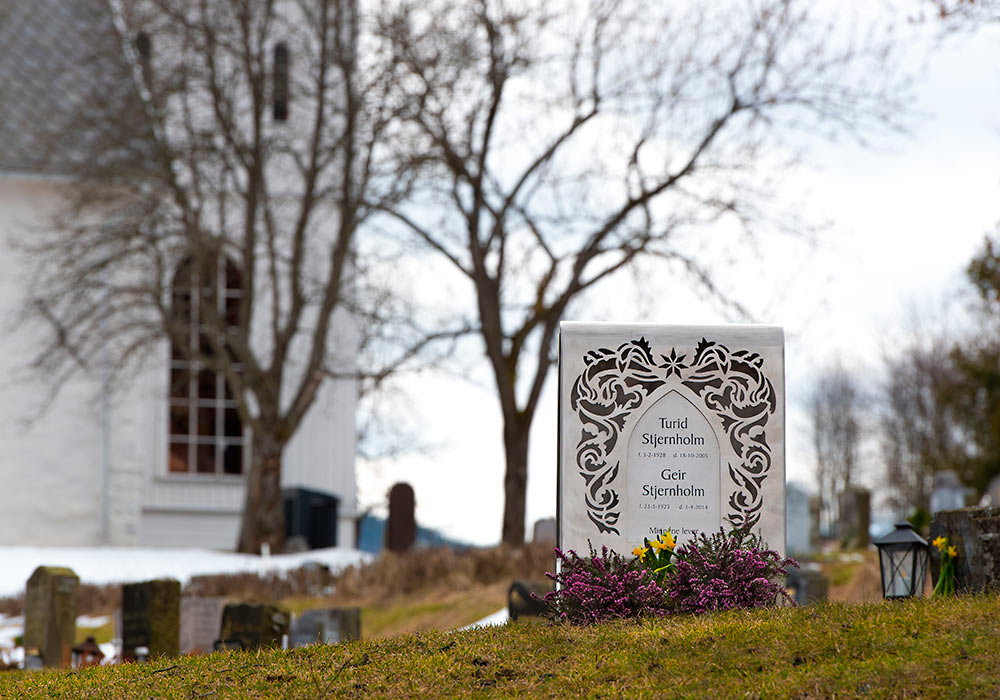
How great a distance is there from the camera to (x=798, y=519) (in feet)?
95.0

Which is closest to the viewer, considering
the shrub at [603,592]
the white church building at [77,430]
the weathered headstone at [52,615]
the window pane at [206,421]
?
the shrub at [603,592]

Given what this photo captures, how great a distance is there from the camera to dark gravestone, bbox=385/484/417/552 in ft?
66.5

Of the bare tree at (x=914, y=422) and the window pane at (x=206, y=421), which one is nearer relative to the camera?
the window pane at (x=206, y=421)

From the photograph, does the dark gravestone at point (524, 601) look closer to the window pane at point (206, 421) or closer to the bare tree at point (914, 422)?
the window pane at point (206, 421)

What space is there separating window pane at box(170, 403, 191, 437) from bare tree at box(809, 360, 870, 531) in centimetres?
2960

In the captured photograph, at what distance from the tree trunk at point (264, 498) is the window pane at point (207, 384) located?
361 cm

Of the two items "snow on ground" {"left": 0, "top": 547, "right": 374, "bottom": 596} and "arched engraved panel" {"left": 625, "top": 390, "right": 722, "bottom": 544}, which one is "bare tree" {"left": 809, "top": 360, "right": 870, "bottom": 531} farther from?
"arched engraved panel" {"left": 625, "top": 390, "right": 722, "bottom": 544}

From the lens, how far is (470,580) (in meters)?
16.2

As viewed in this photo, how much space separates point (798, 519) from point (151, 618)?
67.1ft

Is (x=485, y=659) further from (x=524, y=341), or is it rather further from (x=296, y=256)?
(x=296, y=256)

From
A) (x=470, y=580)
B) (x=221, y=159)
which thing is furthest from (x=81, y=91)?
(x=470, y=580)

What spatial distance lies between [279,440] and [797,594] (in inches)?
422

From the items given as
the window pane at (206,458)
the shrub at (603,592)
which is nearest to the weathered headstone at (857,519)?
the window pane at (206,458)

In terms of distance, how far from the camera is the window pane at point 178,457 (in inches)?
1011
